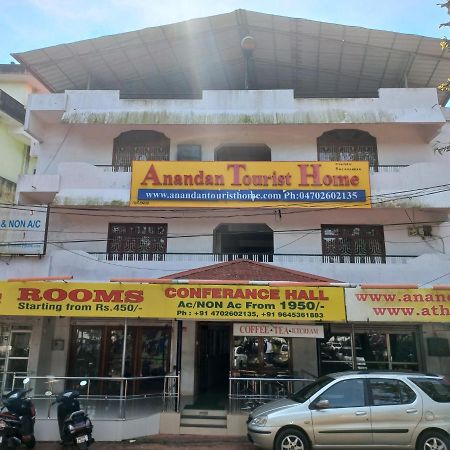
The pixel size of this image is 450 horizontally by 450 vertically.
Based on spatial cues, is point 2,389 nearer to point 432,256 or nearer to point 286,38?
point 432,256

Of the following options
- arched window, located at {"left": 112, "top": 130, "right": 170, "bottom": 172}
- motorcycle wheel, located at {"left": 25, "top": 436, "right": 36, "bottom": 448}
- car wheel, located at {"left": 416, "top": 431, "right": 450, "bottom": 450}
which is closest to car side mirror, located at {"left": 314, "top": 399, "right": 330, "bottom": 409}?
car wheel, located at {"left": 416, "top": 431, "right": 450, "bottom": 450}

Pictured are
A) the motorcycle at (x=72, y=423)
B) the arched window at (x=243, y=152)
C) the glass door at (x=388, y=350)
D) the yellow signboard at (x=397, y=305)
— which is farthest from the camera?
the arched window at (x=243, y=152)

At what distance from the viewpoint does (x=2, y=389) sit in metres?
10.4

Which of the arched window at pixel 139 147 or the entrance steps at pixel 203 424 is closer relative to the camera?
the entrance steps at pixel 203 424

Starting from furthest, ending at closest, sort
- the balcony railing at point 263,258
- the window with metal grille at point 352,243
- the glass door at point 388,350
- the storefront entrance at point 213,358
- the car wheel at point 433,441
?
the window with metal grille at point 352,243, the balcony railing at point 263,258, the storefront entrance at point 213,358, the glass door at point 388,350, the car wheel at point 433,441

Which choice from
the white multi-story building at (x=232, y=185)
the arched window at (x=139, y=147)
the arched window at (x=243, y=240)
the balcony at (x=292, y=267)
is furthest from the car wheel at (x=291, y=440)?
the arched window at (x=139, y=147)

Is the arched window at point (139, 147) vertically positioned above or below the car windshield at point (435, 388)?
above

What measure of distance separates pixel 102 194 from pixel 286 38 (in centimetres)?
823

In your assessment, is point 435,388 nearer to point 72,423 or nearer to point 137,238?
point 72,423

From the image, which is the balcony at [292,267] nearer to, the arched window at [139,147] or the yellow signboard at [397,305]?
the yellow signboard at [397,305]

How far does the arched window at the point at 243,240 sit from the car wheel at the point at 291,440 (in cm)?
656

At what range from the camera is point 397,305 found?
33.6 feet

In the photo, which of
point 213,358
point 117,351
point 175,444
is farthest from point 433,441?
point 117,351

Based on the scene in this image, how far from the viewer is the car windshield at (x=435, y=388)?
27.0ft
